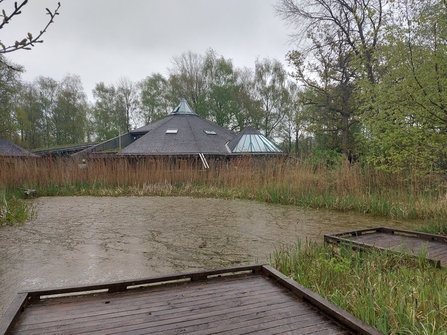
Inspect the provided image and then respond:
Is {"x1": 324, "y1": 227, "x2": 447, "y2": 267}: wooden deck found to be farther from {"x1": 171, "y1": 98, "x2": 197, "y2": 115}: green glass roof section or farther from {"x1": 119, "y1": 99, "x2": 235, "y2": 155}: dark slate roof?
{"x1": 171, "y1": 98, "x2": 197, "y2": 115}: green glass roof section

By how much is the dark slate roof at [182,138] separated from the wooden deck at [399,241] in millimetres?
9998

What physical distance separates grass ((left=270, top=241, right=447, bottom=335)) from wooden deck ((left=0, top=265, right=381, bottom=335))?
26 centimetres

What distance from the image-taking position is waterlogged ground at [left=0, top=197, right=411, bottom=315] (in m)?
2.95

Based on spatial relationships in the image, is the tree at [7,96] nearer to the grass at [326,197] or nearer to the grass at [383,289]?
the grass at [326,197]

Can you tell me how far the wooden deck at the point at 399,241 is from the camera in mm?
2901

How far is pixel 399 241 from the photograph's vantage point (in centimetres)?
343

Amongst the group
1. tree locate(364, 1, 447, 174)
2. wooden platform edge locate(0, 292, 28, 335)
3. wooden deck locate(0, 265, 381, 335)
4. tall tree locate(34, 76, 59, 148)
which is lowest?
wooden deck locate(0, 265, 381, 335)

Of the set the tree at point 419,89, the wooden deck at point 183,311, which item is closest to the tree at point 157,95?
the tree at point 419,89

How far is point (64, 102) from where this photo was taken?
25.3 m

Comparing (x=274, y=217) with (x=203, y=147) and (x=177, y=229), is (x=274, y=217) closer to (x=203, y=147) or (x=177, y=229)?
(x=177, y=229)

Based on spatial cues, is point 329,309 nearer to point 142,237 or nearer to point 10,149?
point 142,237

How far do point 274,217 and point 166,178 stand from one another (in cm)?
455

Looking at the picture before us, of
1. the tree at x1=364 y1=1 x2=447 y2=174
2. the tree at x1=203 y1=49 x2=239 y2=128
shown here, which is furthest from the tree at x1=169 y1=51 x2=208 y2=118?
the tree at x1=364 y1=1 x2=447 y2=174

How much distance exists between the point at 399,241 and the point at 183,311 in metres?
2.85
